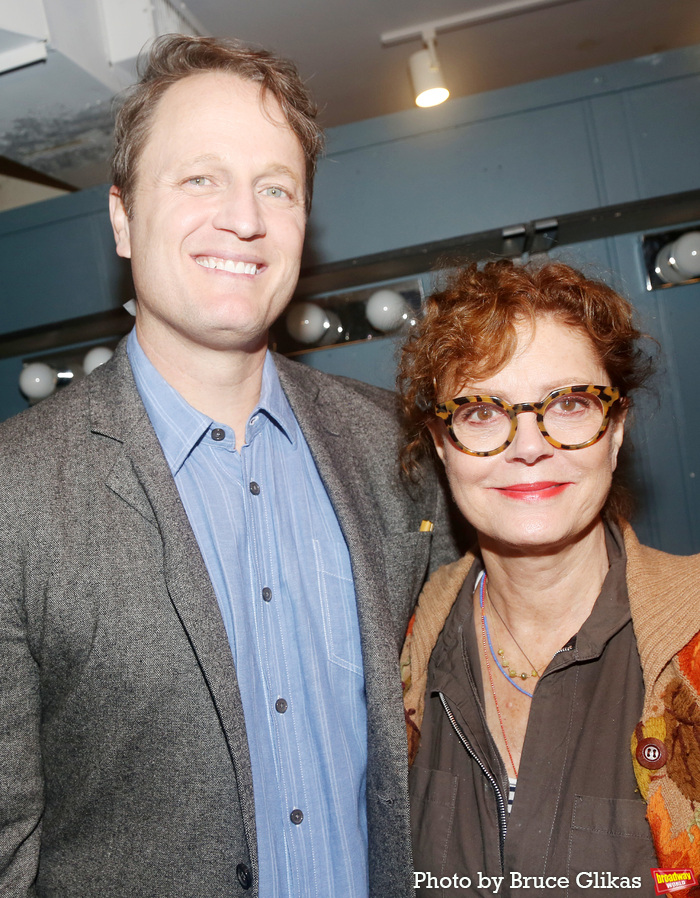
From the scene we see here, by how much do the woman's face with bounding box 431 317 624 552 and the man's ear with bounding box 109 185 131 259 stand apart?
31.9 inches

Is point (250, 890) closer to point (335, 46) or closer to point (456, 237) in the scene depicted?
point (456, 237)

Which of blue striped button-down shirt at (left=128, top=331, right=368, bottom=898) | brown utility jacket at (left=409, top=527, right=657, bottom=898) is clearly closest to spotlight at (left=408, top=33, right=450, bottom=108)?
blue striped button-down shirt at (left=128, top=331, right=368, bottom=898)

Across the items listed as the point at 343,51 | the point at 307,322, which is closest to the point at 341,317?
the point at 307,322

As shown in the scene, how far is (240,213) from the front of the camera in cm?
144

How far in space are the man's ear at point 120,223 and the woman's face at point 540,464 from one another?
0.81m

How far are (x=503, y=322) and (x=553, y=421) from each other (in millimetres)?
220

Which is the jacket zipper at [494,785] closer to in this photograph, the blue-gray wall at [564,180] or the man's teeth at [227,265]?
the man's teeth at [227,265]

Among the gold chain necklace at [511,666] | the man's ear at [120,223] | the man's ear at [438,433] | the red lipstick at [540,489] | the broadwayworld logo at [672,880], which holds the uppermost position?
the man's ear at [120,223]

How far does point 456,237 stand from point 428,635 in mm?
1446

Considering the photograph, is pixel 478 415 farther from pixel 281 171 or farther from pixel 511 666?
pixel 281 171

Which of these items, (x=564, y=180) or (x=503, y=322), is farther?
(x=564, y=180)

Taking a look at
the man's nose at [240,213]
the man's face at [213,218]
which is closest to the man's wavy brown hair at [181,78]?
the man's face at [213,218]

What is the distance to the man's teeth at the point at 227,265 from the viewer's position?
4.70 feet

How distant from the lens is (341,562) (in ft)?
4.99
